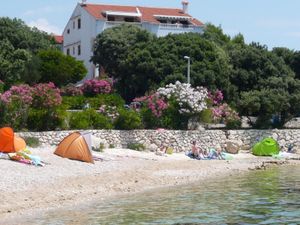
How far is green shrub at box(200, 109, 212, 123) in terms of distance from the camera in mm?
41406

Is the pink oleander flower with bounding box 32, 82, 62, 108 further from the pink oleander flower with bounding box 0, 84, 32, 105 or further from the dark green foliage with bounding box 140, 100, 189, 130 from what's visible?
the dark green foliage with bounding box 140, 100, 189, 130

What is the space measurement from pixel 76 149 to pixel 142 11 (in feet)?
170

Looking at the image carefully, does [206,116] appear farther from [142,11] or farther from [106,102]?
[142,11]

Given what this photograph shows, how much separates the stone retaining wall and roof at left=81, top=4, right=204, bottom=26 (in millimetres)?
34753

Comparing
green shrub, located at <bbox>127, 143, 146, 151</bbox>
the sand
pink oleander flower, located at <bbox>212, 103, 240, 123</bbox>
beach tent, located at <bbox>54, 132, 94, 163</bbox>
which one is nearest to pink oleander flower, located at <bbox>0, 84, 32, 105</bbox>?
the sand

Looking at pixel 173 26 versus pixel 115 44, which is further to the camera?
pixel 173 26

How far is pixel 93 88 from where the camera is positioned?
199 feet

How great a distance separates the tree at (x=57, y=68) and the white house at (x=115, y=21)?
999 cm

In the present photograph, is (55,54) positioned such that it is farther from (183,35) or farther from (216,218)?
(216,218)

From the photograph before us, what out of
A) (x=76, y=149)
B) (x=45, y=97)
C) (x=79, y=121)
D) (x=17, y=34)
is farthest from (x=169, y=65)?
(x=76, y=149)

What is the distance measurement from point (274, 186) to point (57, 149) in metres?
10.5

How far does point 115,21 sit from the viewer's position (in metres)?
77.4

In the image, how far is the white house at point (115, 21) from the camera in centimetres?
7638

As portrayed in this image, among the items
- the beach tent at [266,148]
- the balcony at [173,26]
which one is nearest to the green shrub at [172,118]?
the beach tent at [266,148]
